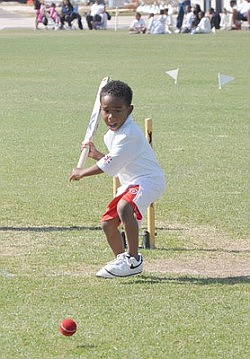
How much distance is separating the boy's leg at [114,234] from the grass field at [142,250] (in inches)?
11.7

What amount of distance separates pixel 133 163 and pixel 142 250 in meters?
1.38

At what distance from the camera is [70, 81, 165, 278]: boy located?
8.82 metres

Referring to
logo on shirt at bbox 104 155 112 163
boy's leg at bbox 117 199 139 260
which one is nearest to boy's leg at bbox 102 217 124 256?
boy's leg at bbox 117 199 139 260

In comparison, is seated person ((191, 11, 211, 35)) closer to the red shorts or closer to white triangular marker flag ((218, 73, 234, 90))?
white triangular marker flag ((218, 73, 234, 90))

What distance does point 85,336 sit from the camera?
7223mm

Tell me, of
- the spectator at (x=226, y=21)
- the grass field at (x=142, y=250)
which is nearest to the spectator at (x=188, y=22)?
the spectator at (x=226, y=21)

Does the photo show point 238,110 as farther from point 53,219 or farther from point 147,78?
point 53,219

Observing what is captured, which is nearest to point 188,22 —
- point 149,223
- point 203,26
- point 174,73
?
point 203,26

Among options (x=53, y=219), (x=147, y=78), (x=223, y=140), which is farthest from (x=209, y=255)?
(x=147, y=78)

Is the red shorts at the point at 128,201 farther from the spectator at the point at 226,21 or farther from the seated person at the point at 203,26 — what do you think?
the spectator at the point at 226,21

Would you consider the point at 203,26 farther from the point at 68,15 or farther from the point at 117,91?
the point at 117,91

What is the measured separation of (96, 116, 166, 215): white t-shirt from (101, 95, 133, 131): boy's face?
0.06 metres

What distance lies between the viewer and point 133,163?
899 cm

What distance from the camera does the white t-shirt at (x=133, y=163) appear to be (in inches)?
348
